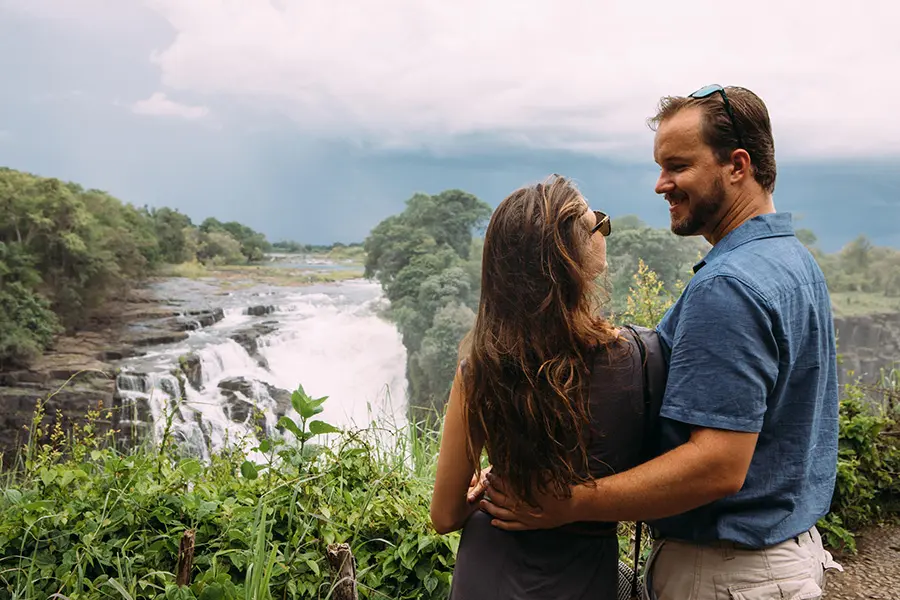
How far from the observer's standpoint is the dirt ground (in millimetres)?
2041

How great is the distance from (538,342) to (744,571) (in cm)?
40

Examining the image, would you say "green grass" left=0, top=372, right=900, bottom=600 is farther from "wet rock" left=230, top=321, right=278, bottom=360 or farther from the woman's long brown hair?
"wet rock" left=230, top=321, right=278, bottom=360

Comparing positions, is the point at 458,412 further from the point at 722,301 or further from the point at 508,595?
the point at 722,301

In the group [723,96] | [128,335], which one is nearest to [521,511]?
[723,96]

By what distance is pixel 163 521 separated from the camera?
155cm

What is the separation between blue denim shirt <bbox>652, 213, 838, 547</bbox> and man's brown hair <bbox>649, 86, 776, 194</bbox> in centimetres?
8

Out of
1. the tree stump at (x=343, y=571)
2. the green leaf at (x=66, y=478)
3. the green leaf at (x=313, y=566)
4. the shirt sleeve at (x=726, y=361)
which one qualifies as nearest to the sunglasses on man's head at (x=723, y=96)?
the shirt sleeve at (x=726, y=361)

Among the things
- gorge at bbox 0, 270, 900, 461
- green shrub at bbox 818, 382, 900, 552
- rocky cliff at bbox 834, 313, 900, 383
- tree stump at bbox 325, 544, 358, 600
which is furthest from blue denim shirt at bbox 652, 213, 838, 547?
rocky cliff at bbox 834, 313, 900, 383

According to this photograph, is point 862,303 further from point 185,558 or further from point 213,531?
point 185,558

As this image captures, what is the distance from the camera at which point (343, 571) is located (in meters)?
1.28

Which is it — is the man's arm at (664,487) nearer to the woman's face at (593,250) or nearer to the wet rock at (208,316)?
the woman's face at (593,250)

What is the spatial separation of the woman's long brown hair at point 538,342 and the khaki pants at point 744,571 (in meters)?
0.21

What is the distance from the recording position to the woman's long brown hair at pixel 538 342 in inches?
33.2

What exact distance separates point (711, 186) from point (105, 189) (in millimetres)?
6098
